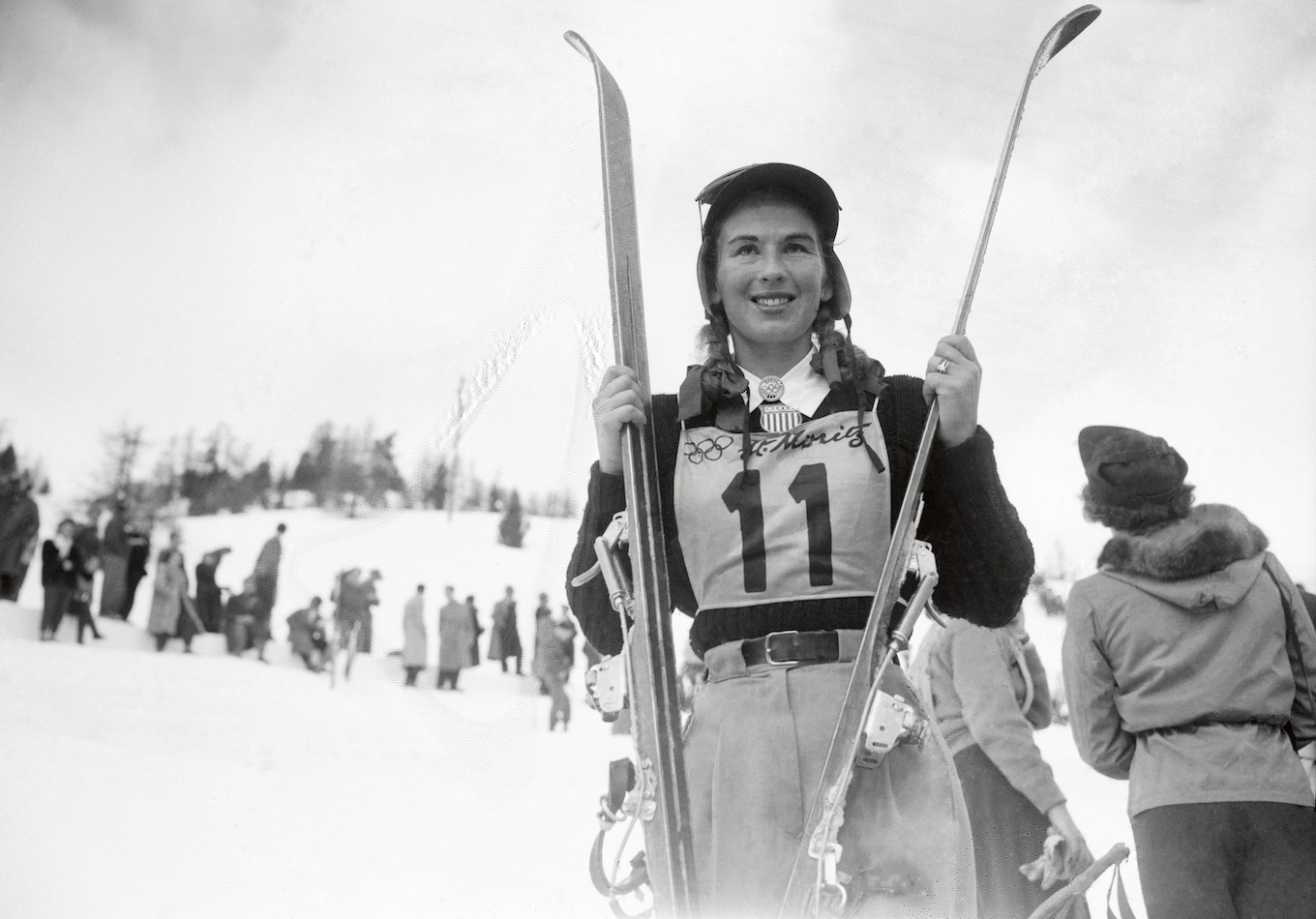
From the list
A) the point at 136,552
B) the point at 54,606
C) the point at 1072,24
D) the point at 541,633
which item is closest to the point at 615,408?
the point at 1072,24

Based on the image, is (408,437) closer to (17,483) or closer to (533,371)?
(533,371)

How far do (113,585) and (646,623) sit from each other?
14.0 ft

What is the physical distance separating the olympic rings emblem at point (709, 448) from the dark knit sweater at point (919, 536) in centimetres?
3

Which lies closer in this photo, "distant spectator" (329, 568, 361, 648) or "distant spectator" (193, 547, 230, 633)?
"distant spectator" (329, 568, 361, 648)

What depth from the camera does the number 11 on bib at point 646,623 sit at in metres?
0.81

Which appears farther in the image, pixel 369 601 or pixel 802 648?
pixel 369 601

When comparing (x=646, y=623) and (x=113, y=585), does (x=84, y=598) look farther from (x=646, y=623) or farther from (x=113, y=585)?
(x=646, y=623)

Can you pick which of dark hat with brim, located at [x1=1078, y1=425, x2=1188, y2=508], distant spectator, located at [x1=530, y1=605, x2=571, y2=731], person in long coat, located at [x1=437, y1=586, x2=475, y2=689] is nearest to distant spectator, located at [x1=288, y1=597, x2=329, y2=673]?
distant spectator, located at [x1=530, y1=605, x2=571, y2=731]

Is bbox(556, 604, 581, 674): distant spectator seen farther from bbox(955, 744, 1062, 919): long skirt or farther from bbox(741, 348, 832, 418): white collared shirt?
bbox(741, 348, 832, 418): white collared shirt

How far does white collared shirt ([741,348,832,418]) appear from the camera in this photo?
1.05 m

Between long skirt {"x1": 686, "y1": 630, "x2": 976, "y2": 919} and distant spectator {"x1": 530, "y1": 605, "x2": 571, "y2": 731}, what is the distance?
8.23 feet

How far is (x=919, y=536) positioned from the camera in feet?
3.37

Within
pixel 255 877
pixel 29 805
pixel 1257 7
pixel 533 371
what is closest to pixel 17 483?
pixel 29 805

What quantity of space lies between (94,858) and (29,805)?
0.55 m
